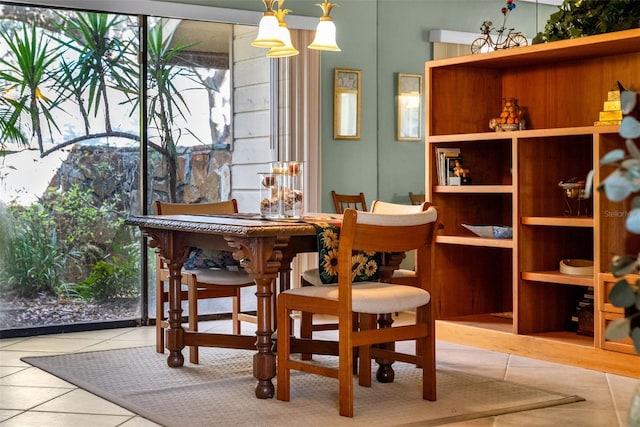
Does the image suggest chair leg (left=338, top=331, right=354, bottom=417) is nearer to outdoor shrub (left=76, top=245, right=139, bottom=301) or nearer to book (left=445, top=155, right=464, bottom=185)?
book (left=445, top=155, right=464, bottom=185)

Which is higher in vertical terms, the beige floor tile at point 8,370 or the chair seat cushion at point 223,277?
the chair seat cushion at point 223,277

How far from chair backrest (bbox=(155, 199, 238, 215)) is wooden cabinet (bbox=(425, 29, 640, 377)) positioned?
122 cm

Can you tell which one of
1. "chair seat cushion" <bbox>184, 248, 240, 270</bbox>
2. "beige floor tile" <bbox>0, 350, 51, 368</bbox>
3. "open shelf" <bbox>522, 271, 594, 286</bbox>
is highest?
"chair seat cushion" <bbox>184, 248, 240, 270</bbox>

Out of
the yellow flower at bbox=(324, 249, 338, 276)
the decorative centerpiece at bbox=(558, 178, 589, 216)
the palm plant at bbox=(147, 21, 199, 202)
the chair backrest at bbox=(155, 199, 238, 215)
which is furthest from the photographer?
the palm plant at bbox=(147, 21, 199, 202)

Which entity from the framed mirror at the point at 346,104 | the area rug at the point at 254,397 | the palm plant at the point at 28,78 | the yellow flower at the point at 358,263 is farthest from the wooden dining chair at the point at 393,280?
the palm plant at the point at 28,78

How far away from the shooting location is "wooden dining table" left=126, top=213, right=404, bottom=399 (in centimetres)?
377

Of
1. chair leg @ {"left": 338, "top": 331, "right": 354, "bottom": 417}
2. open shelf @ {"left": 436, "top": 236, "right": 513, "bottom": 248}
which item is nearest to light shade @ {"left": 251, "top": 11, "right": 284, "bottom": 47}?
chair leg @ {"left": 338, "top": 331, "right": 354, "bottom": 417}

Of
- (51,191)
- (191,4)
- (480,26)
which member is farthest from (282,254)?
(480,26)

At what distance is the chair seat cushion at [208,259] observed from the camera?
4820mm

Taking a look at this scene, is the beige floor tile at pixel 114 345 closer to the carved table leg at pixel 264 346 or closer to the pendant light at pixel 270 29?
the carved table leg at pixel 264 346

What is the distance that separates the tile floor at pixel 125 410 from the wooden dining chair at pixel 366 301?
441 millimetres

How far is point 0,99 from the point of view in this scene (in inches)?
215

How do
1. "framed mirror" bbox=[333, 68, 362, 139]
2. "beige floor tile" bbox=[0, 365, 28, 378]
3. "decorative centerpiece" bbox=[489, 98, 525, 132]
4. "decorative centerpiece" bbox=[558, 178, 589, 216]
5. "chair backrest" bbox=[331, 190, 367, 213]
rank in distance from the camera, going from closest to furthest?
"beige floor tile" bbox=[0, 365, 28, 378] < "decorative centerpiece" bbox=[558, 178, 589, 216] < "decorative centerpiece" bbox=[489, 98, 525, 132] < "chair backrest" bbox=[331, 190, 367, 213] < "framed mirror" bbox=[333, 68, 362, 139]

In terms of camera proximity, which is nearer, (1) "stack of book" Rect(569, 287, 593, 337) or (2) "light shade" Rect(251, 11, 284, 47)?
(2) "light shade" Rect(251, 11, 284, 47)
